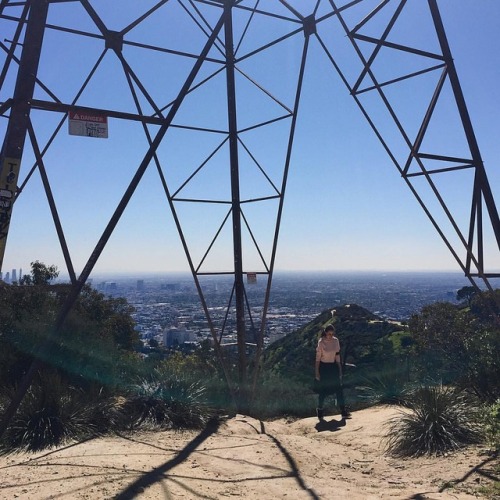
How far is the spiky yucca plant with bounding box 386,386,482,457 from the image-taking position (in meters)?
6.88

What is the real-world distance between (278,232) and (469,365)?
13.8ft

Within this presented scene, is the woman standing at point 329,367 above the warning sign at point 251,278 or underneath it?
underneath

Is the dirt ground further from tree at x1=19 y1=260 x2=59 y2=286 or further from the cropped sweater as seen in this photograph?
tree at x1=19 y1=260 x2=59 y2=286

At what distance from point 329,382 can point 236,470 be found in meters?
3.85

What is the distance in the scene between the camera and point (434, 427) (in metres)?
7.13

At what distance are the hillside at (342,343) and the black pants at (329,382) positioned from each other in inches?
384

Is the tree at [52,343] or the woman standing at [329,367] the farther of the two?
the tree at [52,343]

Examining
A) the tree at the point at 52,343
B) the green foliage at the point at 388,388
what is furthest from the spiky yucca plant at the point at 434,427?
the tree at the point at 52,343

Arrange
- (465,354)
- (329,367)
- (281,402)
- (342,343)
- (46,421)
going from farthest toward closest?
1. (342,343)
2. (281,402)
3. (465,354)
4. (329,367)
5. (46,421)

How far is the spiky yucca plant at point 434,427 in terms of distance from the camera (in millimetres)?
6883

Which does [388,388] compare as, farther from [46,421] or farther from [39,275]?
[39,275]

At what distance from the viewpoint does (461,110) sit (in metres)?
7.36

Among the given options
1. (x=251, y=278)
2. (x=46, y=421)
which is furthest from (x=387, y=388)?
(x=46, y=421)

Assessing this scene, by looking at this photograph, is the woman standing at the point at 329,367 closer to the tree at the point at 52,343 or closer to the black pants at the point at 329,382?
the black pants at the point at 329,382
